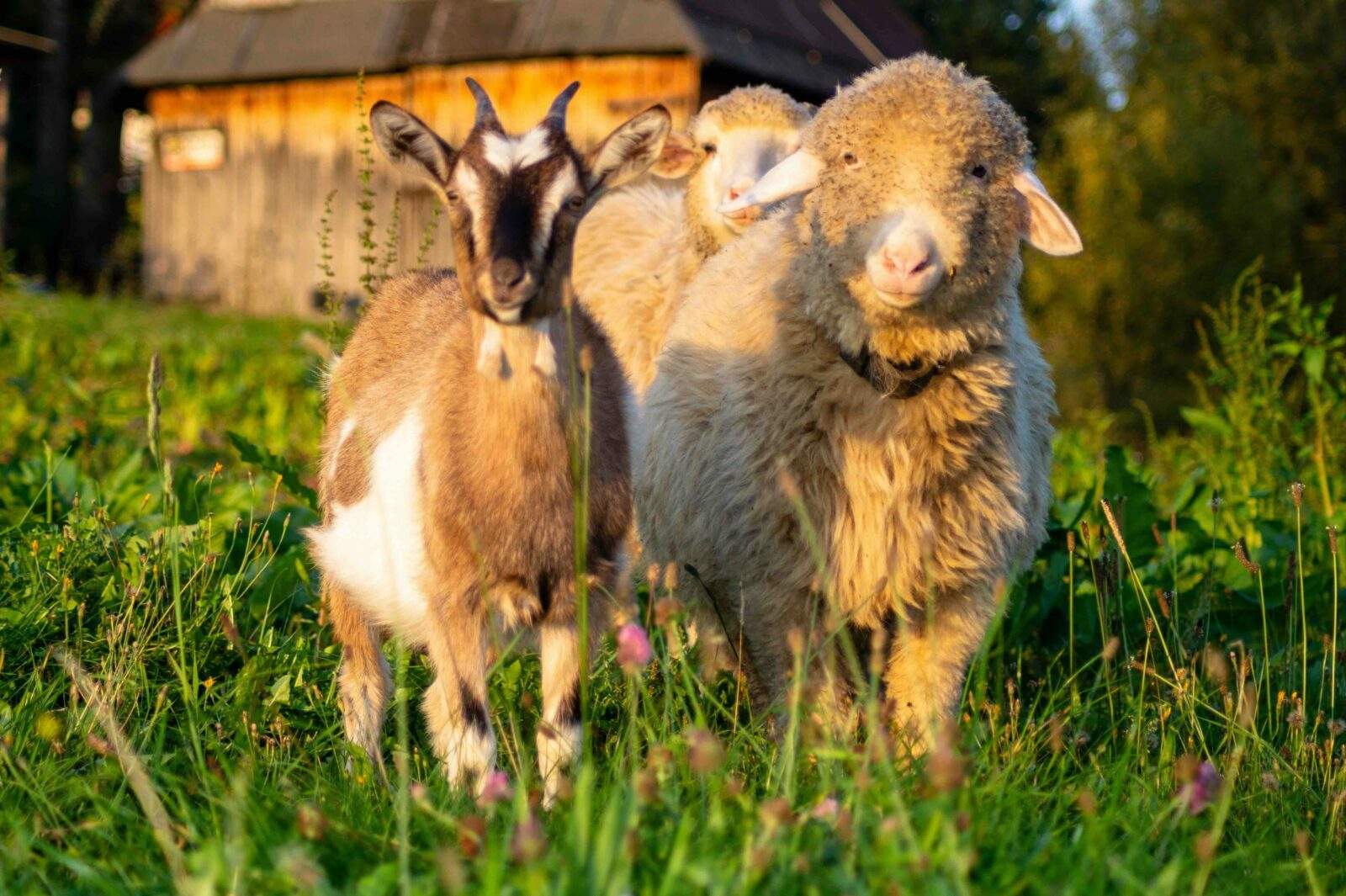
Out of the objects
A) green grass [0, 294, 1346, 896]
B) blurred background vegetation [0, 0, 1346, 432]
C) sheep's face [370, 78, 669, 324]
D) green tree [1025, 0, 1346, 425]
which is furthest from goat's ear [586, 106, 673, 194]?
green tree [1025, 0, 1346, 425]

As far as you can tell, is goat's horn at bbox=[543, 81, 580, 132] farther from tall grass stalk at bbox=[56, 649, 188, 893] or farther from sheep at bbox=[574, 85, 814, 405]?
sheep at bbox=[574, 85, 814, 405]

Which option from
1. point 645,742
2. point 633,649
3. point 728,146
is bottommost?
point 645,742

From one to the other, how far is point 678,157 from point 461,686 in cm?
350

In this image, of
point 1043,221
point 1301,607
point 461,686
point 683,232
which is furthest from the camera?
point 683,232

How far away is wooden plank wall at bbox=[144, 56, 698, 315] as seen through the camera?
1738 centimetres

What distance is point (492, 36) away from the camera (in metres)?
17.5

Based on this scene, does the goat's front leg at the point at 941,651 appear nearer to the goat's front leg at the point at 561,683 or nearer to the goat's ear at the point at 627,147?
the goat's front leg at the point at 561,683

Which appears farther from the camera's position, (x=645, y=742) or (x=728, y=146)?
(x=728, y=146)

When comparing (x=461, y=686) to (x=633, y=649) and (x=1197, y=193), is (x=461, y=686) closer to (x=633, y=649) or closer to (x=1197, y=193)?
(x=633, y=649)

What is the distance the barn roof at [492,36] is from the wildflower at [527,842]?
14725mm

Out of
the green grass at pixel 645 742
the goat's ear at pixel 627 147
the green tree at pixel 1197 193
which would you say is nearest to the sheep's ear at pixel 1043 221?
the green grass at pixel 645 742

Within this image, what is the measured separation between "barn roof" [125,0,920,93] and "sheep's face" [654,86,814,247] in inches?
407

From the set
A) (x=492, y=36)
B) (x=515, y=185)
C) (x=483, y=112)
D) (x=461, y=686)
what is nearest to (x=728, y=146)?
(x=483, y=112)

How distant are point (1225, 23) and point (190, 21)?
57.9 feet
